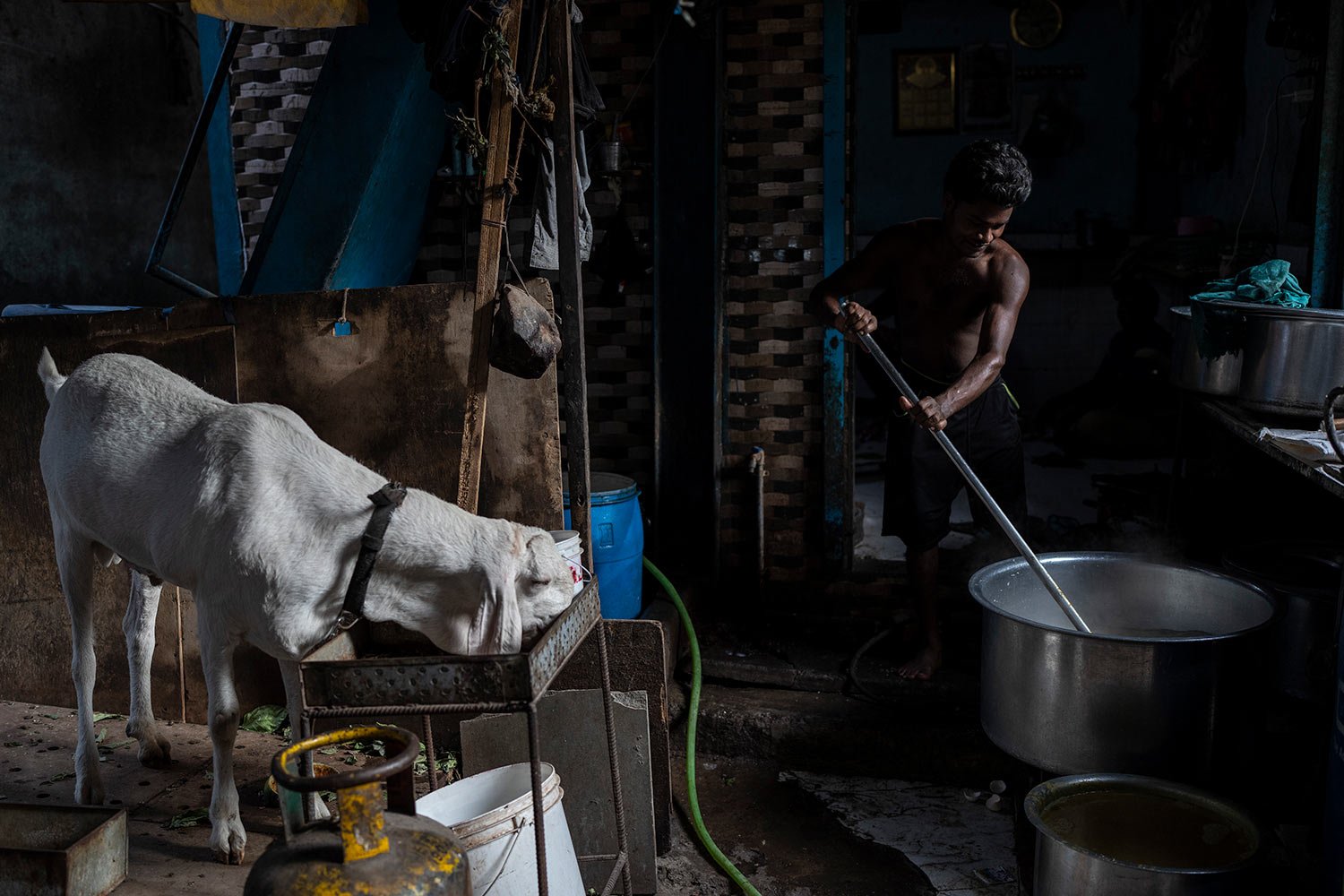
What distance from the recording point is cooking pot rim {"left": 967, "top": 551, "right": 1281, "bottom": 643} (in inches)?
133

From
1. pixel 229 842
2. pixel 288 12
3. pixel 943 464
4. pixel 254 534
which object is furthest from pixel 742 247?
pixel 229 842

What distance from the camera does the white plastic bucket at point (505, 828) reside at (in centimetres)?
304

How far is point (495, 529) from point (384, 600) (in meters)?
0.43

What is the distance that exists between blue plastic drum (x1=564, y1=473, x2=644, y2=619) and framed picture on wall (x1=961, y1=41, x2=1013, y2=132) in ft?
25.6

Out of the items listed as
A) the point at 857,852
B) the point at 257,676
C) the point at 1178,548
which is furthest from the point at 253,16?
the point at 1178,548

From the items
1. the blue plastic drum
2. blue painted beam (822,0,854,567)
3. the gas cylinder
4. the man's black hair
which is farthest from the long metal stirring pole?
the gas cylinder

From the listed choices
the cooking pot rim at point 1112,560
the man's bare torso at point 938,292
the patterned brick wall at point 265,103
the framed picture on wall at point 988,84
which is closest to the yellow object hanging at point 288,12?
the patterned brick wall at point 265,103

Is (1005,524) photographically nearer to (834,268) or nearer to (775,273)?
(834,268)

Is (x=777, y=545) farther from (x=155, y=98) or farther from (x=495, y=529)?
(x=155, y=98)

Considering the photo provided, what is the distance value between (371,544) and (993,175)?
2.91 metres

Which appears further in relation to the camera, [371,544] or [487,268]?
[487,268]

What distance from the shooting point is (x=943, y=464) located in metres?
5.06

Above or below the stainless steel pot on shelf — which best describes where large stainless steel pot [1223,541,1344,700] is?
below

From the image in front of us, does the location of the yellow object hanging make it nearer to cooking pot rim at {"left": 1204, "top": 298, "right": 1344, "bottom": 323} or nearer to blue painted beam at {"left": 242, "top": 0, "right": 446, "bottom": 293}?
blue painted beam at {"left": 242, "top": 0, "right": 446, "bottom": 293}
